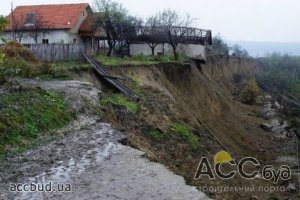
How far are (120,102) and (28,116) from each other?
7823 millimetres

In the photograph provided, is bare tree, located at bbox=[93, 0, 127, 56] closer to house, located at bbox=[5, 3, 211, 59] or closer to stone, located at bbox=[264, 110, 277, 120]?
house, located at bbox=[5, 3, 211, 59]

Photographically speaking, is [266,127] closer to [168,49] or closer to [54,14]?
[168,49]

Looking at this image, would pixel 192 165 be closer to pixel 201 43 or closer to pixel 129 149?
pixel 129 149

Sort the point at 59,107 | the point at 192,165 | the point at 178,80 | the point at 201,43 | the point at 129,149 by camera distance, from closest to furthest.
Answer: the point at 129,149 → the point at 59,107 → the point at 192,165 → the point at 178,80 → the point at 201,43

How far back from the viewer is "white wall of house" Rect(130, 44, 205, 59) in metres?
49.9

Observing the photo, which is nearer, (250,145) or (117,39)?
(250,145)

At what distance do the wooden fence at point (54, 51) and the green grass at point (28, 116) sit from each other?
1059cm

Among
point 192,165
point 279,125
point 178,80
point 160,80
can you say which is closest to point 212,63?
point 279,125

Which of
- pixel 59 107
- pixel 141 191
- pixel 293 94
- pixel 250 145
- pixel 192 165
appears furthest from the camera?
pixel 293 94

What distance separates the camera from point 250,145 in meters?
32.9

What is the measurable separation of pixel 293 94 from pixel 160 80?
40.8 m

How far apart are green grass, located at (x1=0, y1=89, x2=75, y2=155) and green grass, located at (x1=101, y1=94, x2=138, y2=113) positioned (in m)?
2.81

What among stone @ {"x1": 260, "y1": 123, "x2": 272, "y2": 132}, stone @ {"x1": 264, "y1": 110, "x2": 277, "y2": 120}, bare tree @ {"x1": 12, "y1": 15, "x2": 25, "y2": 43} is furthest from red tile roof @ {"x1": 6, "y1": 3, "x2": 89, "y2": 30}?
stone @ {"x1": 264, "y1": 110, "x2": 277, "y2": 120}

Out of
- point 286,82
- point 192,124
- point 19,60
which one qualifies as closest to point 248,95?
point 286,82
